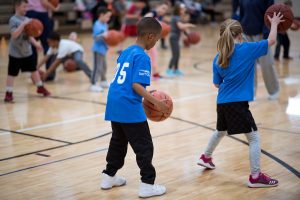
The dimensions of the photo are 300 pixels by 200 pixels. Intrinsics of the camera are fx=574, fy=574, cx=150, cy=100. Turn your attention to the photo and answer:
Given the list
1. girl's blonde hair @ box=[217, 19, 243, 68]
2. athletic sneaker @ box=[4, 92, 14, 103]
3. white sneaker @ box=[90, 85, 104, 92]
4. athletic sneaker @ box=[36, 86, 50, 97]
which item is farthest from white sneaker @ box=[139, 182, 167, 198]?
white sneaker @ box=[90, 85, 104, 92]

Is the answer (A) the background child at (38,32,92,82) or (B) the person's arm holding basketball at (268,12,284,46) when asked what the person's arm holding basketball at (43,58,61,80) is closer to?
(A) the background child at (38,32,92,82)

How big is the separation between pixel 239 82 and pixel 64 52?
6695 millimetres

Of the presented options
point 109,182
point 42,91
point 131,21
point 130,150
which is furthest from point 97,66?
point 131,21

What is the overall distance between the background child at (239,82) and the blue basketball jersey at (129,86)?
0.87 metres

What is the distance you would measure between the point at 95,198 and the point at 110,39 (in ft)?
20.6

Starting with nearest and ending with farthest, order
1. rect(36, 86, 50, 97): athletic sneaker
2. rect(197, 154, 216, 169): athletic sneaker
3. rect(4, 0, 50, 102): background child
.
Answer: rect(197, 154, 216, 169): athletic sneaker, rect(4, 0, 50, 102): background child, rect(36, 86, 50, 97): athletic sneaker

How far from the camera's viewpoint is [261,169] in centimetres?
630

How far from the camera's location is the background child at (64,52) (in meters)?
11.8

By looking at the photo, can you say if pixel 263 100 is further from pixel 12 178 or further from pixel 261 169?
pixel 12 178

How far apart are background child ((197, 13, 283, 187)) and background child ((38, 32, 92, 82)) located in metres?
6.29

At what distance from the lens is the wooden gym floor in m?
5.77

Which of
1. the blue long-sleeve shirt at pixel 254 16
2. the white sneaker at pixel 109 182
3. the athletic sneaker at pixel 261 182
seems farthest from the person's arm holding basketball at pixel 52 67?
the athletic sneaker at pixel 261 182

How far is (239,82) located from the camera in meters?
5.82

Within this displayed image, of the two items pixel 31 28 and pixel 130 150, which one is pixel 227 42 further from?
pixel 31 28
